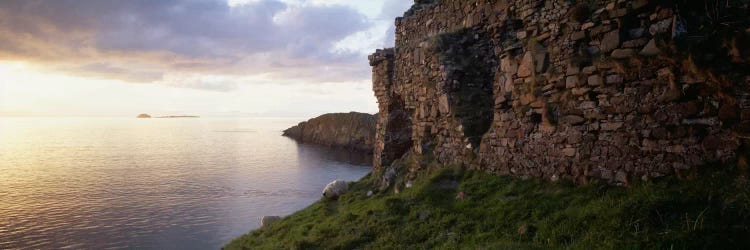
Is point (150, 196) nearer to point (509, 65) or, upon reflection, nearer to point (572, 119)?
point (509, 65)

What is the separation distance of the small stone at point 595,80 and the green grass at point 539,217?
5.94ft

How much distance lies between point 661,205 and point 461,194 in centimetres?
452

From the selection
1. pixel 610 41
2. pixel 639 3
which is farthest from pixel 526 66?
pixel 639 3

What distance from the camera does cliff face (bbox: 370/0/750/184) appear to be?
21.6ft

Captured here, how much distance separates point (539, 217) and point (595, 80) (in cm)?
267

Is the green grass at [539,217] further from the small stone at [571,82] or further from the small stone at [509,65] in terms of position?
the small stone at [509,65]

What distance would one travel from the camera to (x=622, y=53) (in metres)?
7.64

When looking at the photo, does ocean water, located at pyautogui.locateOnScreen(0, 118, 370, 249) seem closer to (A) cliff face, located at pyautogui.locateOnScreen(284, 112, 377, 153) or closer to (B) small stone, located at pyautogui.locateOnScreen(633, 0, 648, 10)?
(A) cliff face, located at pyautogui.locateOnScreen(284, 112, 377, 153)

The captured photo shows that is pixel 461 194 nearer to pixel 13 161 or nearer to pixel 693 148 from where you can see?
pixel 693 148

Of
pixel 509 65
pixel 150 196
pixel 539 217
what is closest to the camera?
pixel 539 217

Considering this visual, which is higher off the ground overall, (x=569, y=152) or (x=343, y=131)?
(x=343, y=131)

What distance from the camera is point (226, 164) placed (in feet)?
215

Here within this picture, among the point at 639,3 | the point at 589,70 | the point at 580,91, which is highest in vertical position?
the point at 639,3

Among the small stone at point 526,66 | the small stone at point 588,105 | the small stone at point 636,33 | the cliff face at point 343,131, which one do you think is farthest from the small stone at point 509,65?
the cliff face at point 343,131
